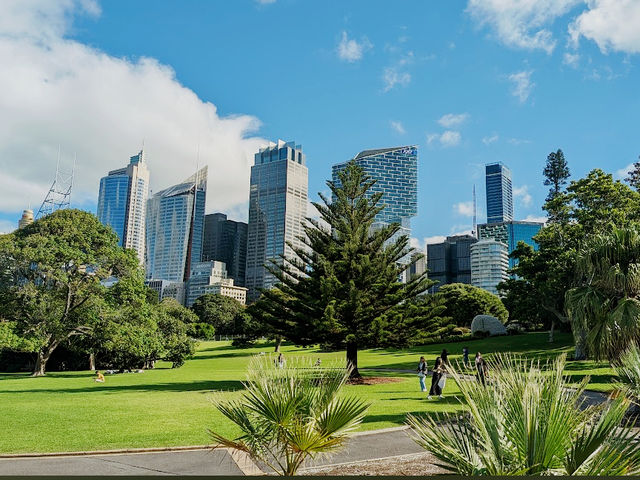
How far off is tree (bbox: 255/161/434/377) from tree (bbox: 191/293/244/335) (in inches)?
2532

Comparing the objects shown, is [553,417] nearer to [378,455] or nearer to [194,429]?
[378,455]

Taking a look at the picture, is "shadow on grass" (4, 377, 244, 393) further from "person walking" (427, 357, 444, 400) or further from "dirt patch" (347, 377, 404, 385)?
"person walking" (427, 357, 444, 400)

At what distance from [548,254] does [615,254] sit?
21.3m

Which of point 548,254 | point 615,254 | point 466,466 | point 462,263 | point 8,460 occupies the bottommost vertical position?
point 8,460

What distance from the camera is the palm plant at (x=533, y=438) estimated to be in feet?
10.3

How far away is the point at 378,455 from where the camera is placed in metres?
8.09

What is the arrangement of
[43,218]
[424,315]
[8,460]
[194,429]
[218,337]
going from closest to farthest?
[8,460]
[194,429]
[424,315]
[43,218]
[218,337]

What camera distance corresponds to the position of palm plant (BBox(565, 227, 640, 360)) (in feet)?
38.3

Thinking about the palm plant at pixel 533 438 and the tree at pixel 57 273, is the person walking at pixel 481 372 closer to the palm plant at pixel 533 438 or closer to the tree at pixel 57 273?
the palm plant at pixel 533 438

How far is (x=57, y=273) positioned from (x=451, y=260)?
177140 mm

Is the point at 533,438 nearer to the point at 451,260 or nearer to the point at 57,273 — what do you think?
the point at 57,273

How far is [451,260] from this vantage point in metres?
194

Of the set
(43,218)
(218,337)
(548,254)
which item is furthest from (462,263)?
(43,218)

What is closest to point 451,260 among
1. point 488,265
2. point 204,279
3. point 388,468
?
point 488,265
